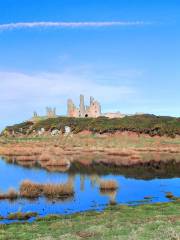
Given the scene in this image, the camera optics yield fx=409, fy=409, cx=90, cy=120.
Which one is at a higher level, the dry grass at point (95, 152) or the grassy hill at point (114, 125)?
the grassy hill at point (114, 125)

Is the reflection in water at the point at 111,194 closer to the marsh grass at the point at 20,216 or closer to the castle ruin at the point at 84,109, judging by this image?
the marsh grass at the point at 20,216

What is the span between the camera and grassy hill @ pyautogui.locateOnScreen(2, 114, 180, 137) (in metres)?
111

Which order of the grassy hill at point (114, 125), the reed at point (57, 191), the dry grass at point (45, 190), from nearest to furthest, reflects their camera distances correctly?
the dry grass at point (45, 190) → the reed at point (57, 191) → the grassy hill at point (114, 125)

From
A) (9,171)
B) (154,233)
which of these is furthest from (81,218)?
(9,171)

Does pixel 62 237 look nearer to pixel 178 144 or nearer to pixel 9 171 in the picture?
pixel 9 171

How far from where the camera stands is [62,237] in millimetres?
16922

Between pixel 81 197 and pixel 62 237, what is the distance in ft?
Answer: 48.5

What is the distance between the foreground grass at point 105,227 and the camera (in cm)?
1700

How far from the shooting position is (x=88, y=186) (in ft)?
124

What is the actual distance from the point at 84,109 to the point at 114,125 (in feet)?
174

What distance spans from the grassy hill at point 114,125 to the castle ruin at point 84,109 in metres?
23.5

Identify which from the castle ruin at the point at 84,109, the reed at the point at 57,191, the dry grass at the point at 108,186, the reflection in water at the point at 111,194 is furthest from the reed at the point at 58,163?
the castle ruin at the point at 84,109

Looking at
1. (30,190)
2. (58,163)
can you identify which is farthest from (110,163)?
(30,190)

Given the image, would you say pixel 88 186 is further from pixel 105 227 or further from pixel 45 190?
pixel 105 227
